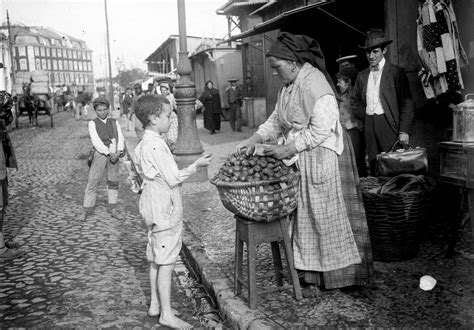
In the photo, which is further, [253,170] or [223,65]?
[223,65]

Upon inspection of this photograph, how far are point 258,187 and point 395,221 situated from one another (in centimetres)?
164

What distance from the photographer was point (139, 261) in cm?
531

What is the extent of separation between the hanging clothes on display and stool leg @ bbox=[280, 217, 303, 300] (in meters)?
2.59

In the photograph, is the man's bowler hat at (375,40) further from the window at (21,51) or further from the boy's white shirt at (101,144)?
the window at (21,51)

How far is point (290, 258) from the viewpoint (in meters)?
3.73

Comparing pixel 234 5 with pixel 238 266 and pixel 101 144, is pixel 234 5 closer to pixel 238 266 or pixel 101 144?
pixel 101 144

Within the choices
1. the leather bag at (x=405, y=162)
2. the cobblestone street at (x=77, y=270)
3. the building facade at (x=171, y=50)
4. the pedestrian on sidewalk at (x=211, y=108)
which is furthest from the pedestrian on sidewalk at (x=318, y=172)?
the building facade at (x=171, y=50)

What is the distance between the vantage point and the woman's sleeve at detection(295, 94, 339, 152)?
11.7 feet

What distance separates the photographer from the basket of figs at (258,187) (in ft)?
11.2

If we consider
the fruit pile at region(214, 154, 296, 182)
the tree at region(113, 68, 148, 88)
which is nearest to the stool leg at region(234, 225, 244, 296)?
the fruit pile at region(214, 154, 296, 182)

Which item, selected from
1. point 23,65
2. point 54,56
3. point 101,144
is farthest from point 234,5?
point 54,56

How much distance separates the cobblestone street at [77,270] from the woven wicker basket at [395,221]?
1.64m

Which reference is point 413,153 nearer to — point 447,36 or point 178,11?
point 447,36

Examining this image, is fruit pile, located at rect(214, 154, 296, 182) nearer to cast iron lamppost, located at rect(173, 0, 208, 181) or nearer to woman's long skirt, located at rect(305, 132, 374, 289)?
woman's long skirt, located at rect(305, 132, 374, 289)
